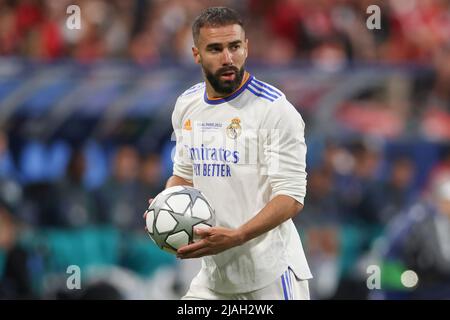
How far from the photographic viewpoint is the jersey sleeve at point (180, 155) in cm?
706

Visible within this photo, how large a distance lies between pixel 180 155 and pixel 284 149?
2.63 feet

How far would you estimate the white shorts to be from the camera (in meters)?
6.71

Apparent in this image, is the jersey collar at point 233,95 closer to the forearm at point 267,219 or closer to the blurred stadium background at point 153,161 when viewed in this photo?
the forearm at point 267,219

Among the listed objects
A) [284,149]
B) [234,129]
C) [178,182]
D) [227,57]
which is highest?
[227,57]

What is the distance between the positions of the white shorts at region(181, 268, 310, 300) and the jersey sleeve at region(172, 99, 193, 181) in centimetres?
70

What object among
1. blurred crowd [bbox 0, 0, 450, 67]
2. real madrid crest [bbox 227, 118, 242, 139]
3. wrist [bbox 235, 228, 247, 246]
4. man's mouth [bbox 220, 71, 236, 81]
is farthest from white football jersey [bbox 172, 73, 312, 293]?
blurred crowd [bbox 0, 0, 450, 67]

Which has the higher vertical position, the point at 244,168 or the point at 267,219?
the point at 244,168

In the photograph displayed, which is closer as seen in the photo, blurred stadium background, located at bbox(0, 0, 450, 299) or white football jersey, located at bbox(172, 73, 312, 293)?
white football jersey, located at bbox(172, 73, 312, 293)

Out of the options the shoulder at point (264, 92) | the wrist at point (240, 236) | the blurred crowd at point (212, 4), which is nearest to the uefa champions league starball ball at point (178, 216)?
the wrist at point (240, 236)

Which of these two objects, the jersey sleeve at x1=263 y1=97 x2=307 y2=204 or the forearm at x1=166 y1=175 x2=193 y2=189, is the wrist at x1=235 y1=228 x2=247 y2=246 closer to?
the jersey sleeve at x1=263 y1=97 x2=307 y2=204

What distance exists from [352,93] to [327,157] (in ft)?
3.22

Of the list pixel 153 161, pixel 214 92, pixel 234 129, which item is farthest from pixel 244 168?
pixel 153 161

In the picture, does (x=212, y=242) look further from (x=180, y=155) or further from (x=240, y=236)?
(x=180, y=155)

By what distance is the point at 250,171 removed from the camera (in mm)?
6688
